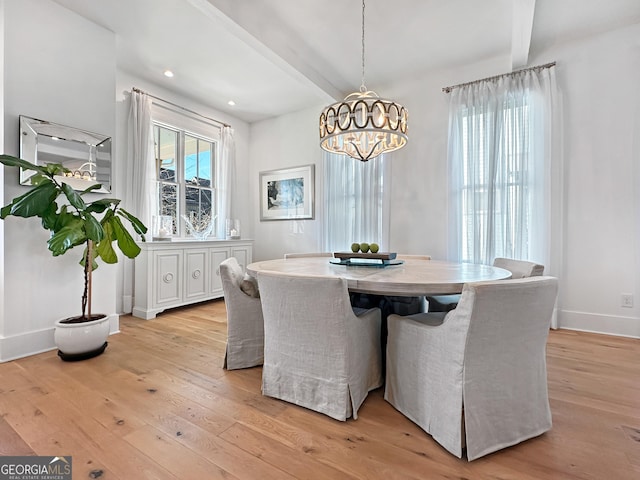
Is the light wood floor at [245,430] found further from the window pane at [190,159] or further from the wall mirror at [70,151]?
the window pane at [190,159]

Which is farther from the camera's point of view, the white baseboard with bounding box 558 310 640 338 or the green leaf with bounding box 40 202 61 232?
the white baseboard with bounding box 558 310 640 338

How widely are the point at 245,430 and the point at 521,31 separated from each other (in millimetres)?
3727

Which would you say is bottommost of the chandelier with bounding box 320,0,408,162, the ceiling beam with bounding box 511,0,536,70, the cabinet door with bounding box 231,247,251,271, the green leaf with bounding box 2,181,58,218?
the cabinet door with bounding box 231,247,251,271

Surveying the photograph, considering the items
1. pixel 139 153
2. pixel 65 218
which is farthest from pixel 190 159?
pixel 65 218

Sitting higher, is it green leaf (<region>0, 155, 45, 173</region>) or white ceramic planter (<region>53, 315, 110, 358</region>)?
green leaf (<region>0, 155, 45, 173</region>)

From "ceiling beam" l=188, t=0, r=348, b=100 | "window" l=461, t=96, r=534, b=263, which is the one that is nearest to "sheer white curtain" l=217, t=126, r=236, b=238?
"ceiling beam" l=188, t=0, r=348, b=100

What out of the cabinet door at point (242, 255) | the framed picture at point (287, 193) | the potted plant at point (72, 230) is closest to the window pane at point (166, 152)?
the cabinet door at point (242, 255)

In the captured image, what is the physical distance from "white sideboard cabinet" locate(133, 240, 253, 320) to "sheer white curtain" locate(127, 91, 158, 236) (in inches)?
19.9

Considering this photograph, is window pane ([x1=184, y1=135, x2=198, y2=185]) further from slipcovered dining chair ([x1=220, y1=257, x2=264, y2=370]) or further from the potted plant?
slipcovered dining chair ([x1=220, y1=257, x2=264, y2=370])

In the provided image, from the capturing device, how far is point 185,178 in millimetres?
4449

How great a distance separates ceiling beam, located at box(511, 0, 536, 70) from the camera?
240 centimetres

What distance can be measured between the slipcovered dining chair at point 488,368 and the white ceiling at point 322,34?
2.45 meters

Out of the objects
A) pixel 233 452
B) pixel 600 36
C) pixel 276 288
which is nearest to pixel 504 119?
pixel 600 36
